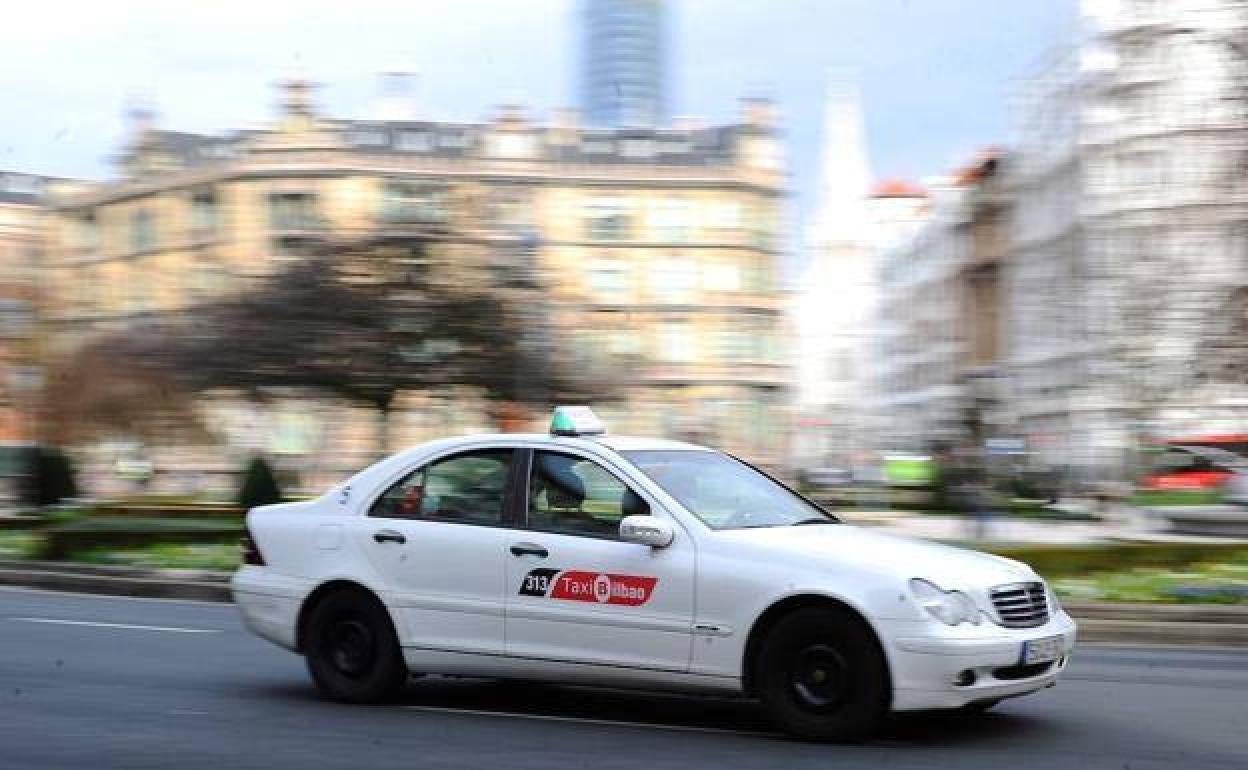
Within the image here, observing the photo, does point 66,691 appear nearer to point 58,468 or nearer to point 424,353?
point 424,353

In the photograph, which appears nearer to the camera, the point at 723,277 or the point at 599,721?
the point at 599,721

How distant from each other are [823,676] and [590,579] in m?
1.29

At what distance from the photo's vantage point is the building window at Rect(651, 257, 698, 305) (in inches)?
3231

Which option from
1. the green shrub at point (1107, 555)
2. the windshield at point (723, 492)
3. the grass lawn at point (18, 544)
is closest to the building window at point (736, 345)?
the grass lawn at point (18, 544)

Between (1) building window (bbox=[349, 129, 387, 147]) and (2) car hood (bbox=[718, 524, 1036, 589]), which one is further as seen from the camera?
(1) building window (bbox=[349, 129, 387, 147])

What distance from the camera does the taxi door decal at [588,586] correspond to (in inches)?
340

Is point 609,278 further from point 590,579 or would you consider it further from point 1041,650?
point 1041,650

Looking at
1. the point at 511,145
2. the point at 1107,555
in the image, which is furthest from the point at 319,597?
the point at 511,145

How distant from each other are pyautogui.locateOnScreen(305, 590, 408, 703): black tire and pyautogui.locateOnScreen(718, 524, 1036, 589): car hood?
212 cm

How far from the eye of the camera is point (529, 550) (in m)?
9.03

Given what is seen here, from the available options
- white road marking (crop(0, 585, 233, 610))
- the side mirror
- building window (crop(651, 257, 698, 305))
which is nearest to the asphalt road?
the side mirror

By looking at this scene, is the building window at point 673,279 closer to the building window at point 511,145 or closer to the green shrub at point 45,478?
the building window at point 511,145

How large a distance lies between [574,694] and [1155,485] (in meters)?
51.7

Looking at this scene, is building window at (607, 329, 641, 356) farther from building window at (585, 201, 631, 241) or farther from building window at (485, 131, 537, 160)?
building window at (485, 131, 537, 160)
